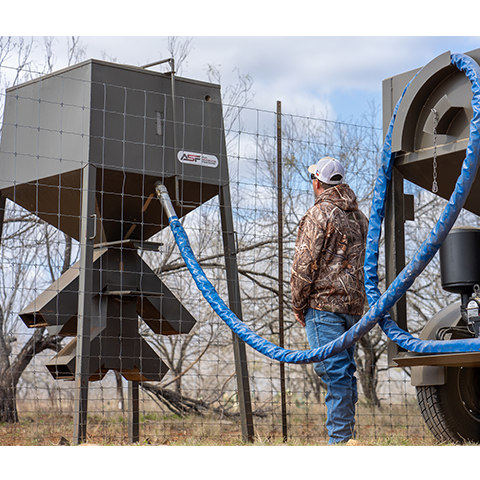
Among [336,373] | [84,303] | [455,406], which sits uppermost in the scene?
[84,303]

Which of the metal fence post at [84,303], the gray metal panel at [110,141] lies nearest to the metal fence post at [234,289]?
the gray metal panel at [110,141]

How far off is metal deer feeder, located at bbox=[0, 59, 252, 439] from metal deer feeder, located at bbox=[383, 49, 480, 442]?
6.58 ft

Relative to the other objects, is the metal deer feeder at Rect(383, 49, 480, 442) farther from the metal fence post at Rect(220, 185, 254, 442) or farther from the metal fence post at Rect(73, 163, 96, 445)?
the metal fence post at Rect(73, 163, 96, 445)

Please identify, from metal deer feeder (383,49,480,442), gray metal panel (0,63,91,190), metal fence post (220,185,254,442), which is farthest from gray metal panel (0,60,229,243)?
metal deer feeder (383,49,480,442)

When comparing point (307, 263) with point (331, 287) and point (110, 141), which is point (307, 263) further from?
point (110, 141)

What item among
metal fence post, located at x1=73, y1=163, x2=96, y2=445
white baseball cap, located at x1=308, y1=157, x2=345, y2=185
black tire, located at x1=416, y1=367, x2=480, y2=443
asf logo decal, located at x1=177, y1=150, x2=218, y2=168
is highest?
asf logo decal, located at x1=177, y1=150, x2=218, y2=168

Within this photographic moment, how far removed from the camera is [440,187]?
414cm

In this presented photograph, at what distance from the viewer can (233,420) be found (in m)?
9.65

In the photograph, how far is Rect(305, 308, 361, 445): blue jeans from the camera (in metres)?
3.98

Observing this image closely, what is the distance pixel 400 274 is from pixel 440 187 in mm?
937

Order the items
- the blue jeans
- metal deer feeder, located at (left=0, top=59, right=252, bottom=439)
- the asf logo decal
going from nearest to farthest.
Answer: the blue jeans
metal deer feeder, located at (left=0, top=59, right=252, bottom=439)
the asf logo decal

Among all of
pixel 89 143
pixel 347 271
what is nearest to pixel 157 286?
pixel 89 143

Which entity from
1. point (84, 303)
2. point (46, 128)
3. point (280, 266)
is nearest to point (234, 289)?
point (280, 266)

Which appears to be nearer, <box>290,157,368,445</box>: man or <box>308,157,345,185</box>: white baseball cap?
<box>290,157,368,445</box>: man
